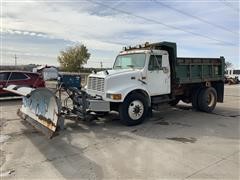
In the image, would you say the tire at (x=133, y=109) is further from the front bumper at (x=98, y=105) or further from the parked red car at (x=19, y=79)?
the parked red car at (x=19, y=79)

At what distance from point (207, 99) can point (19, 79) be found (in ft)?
31.3

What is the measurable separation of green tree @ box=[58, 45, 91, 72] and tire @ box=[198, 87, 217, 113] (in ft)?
186

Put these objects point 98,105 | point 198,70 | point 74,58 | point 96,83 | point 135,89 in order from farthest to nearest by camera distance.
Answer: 1. point 74,58
2. point 198,70
3. point 96,83
4. point 135,89
5. point 98,105

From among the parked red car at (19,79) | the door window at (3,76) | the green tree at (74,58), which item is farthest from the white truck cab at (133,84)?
the green tree at (74,58)

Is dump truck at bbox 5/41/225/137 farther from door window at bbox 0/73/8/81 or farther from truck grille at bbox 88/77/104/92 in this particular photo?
door window at bbox 0/73/8/81

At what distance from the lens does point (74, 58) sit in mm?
66688

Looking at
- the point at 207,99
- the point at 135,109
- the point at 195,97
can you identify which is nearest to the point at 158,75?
the point at 135,109

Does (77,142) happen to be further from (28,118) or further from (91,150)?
(28,118)

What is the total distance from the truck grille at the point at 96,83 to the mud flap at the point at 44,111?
1.68 meters

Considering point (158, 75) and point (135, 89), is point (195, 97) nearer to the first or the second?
point (158, 75)

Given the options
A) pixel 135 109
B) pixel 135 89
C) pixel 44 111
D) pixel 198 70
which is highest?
pixel 198 70

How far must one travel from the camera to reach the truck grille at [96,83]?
8029 millimetres

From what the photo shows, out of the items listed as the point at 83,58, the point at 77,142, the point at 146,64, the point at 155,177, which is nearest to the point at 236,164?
the point at 155,177

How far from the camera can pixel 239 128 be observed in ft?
25.4
